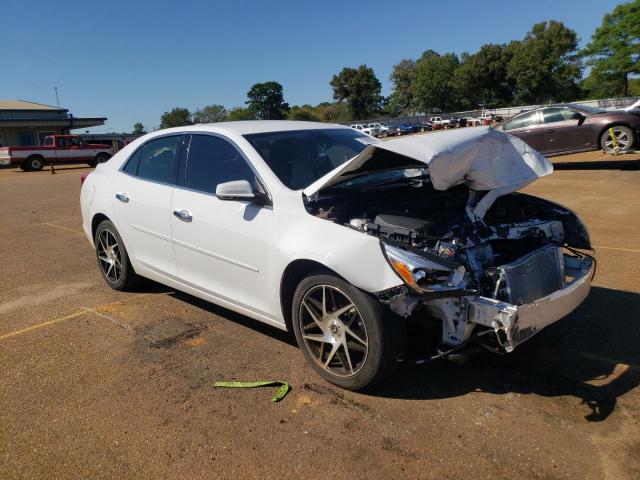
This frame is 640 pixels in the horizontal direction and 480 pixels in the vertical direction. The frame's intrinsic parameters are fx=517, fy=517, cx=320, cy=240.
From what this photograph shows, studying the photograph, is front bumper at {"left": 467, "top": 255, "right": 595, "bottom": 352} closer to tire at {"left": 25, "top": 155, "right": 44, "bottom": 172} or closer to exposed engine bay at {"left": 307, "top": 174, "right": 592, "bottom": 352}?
exposed engine bay at {"left": 307, "top": 174, "right": 592, "bottom": 352}

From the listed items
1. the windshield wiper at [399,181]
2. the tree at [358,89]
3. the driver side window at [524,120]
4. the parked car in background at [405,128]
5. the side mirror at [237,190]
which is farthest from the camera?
the tree at [358,89]

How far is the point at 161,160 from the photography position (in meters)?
4.68

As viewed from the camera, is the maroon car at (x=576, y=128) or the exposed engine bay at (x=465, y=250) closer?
the exposed engine bay at (x=465, y=250)

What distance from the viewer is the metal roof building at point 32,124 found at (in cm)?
4547

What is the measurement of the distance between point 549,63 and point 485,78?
11.9 meters

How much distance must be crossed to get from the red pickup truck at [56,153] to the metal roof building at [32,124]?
709 inches

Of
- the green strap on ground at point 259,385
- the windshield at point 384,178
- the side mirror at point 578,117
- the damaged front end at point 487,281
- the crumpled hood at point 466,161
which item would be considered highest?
the side mirror at point 578,117

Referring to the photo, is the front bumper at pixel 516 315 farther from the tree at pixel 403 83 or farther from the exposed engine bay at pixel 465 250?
the tree at pixel 403 83

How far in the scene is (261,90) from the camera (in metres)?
133

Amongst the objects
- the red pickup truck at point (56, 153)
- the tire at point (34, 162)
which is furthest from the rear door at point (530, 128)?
the tire at point (34, 162)

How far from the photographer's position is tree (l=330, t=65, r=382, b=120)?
106 metres

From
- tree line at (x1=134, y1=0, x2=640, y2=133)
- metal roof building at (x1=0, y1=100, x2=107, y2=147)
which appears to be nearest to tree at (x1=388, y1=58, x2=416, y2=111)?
tree line at (x1=134, y1=0, x2=640, y2=133)

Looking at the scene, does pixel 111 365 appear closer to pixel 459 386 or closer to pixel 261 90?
pixel 459 386

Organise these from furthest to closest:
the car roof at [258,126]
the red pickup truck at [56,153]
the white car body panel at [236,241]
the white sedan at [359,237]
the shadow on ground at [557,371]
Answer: the red pickup truck at [56,153], the car roof at [258,126], the shadow on ground at [557,371], the white car body panel at [236,241], the white sedan at [359,237]
